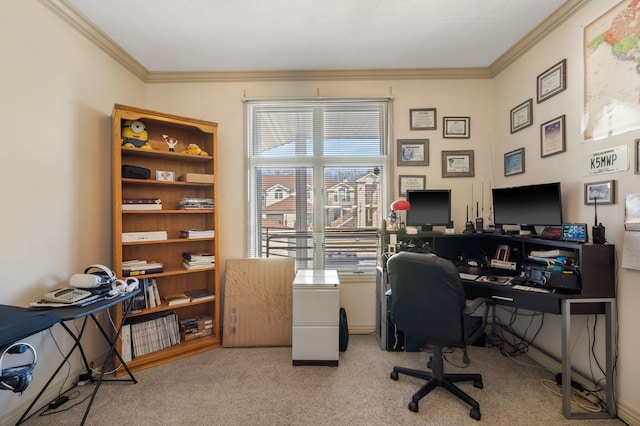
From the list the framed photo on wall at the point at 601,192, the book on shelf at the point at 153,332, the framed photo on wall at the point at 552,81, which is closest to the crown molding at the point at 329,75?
the framed photo on wall at the point at 552,81

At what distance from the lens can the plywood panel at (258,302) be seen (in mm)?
2520

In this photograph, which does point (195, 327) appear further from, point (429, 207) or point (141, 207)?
point (429, 207)

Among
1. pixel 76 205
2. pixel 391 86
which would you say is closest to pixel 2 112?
pixel 76 205

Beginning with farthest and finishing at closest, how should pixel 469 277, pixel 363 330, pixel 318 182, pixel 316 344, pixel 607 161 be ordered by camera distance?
1. pixel 318 182
2. pixel 363 330
3. pixel 316 344
4. pixel 469 277
5. pixel 607 161

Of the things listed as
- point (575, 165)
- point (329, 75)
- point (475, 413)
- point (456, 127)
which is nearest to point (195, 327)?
point (475, 413)

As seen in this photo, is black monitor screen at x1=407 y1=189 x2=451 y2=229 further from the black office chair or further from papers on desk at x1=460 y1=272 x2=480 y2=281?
the black office chair

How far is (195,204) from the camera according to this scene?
2.46 meters

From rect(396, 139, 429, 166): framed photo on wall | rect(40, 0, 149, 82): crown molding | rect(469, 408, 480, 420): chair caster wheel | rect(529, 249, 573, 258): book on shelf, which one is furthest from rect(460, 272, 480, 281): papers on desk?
rect(40, 0, 149, 82): crown molding

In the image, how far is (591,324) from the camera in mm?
1801

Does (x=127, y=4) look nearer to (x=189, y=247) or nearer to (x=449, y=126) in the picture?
(x=189, y=247)

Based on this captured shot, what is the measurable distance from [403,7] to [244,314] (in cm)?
302

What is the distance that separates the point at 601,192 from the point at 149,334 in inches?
147

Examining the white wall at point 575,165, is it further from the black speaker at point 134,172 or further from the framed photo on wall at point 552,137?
the black speaker at point 134,172

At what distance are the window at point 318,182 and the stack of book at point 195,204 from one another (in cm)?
47
